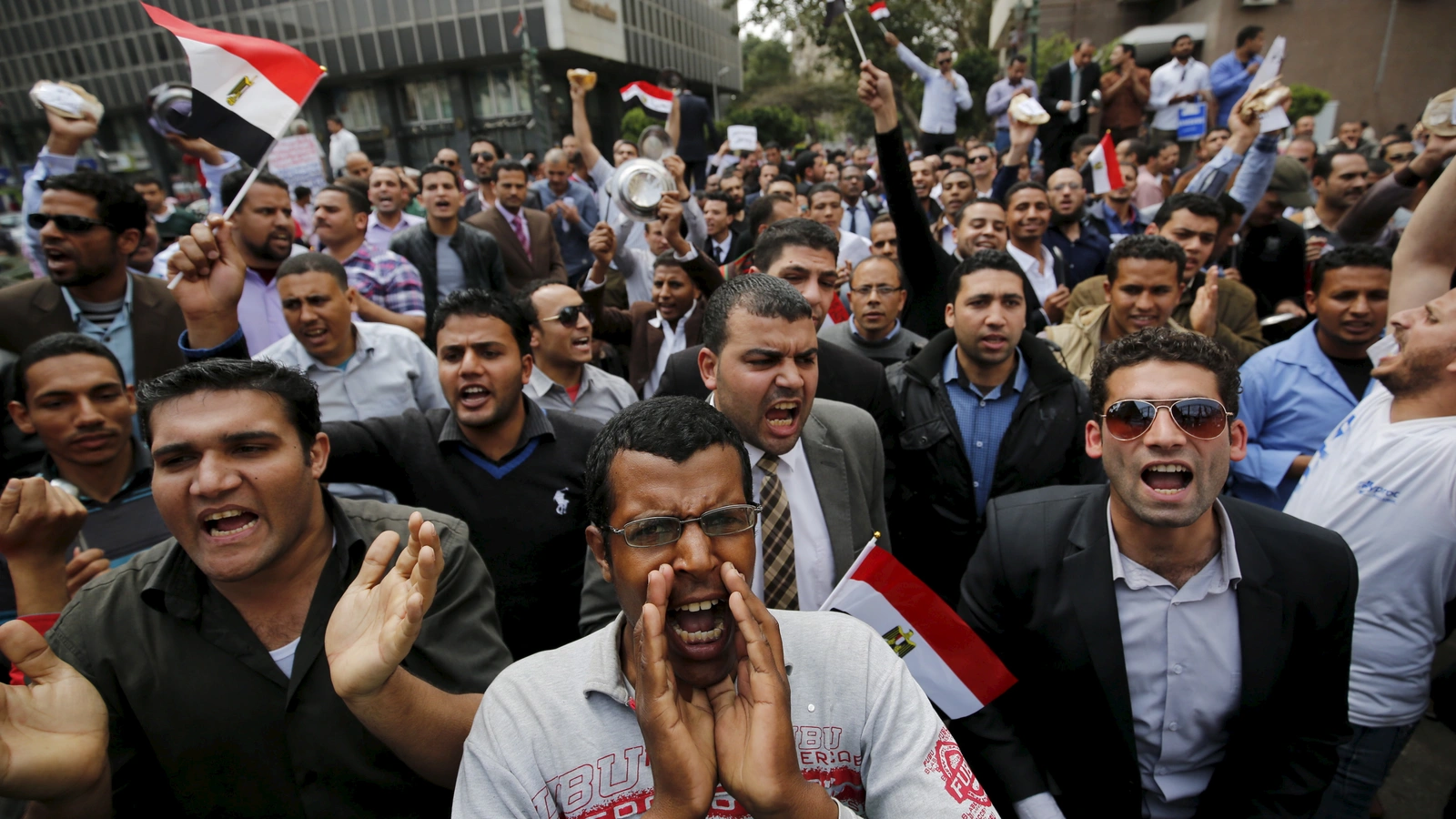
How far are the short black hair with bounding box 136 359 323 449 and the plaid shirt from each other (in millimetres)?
3106

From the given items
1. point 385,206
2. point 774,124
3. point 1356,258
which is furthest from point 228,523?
point 774,124

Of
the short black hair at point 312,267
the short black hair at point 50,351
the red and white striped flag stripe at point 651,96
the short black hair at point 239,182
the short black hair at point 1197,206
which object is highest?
the red and white striped flag stripe at point 651,96

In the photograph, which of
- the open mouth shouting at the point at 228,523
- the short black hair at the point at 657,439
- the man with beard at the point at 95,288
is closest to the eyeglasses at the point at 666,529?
the short black hair at the point at 657,439

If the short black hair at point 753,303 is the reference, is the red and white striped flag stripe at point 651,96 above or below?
above

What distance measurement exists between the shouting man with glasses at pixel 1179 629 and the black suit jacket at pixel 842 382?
1349mm

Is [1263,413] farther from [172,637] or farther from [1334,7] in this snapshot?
[1334,7]

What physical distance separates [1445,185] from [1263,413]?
112 centimetres

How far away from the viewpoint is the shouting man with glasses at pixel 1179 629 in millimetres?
2145

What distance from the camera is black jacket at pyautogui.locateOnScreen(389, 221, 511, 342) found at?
5879mm

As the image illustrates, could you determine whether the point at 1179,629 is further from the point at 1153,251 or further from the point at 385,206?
the point at 385,206

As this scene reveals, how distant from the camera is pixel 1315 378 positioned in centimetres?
343

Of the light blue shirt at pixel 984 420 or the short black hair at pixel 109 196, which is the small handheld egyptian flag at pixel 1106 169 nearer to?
the light blue shirt at pixel 984 420

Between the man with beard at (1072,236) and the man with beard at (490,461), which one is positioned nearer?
the man with beard at (490,461)

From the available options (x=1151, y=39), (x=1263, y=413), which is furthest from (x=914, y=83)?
(x=1263, y=413)
